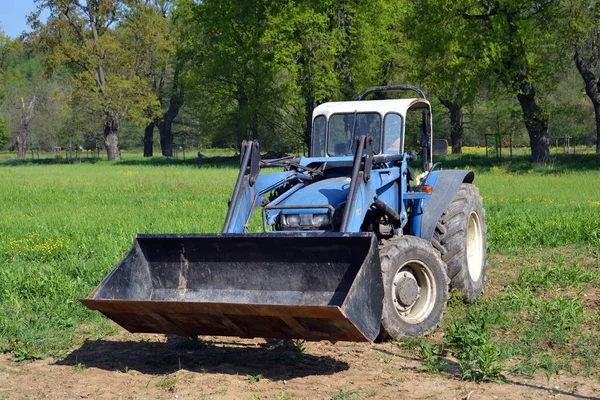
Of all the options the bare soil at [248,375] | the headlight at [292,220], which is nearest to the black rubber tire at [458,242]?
the bare soil at [248,375]

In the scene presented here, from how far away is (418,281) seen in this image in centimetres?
835

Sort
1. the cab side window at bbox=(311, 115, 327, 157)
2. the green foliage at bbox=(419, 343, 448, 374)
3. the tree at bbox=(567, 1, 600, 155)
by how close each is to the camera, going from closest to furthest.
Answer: the green foliage at bbox=(419, 343, 448, 374)
the cab side window at bbox=(311, 115, 327, 157)
the tree at bbox=(567, 1, 600, 155)

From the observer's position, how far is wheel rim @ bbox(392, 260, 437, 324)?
26.2 feet

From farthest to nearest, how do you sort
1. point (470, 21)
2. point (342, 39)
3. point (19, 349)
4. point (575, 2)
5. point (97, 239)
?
point (342, 39)
point (470, 21)
point (575, 2)
point (97, 239)
point (19, 349)

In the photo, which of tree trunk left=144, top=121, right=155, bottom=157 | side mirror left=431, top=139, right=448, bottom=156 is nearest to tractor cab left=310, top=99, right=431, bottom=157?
side mirror left=431, top=139, right=448, bottom=156

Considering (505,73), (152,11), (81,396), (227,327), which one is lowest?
(81,396)

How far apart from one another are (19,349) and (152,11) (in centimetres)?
6116

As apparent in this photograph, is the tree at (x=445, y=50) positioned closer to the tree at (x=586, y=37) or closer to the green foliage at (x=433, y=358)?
the tree at (x=586, y=37)

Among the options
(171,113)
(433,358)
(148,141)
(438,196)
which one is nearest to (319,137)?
(438,196)

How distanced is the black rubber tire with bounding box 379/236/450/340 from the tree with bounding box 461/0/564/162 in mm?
27390

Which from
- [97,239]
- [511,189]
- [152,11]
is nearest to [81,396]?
[97,239]

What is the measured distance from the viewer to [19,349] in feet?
26.3

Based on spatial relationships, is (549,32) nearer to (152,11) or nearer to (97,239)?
(97,239)

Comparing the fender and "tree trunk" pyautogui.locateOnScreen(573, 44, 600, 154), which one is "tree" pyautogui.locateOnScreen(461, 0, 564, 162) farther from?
the fender
